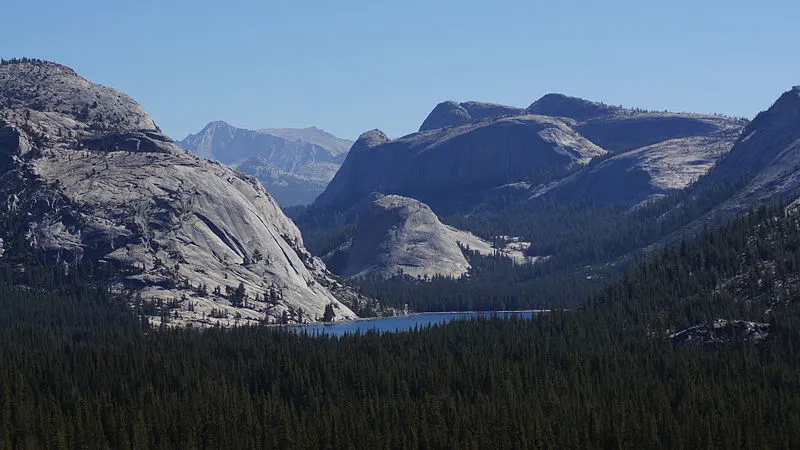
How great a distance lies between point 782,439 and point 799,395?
21.5 metres

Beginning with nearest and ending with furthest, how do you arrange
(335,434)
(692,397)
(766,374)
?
(335,434) → (692,397) → (766,374)

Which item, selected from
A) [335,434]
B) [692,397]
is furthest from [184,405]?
[692,397]

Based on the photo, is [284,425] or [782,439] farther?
[284,425]

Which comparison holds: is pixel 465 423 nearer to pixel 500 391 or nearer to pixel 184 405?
pixel 500 391

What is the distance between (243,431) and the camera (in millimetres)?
179875

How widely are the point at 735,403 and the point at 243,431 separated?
74398mm

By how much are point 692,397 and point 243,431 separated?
2712 inches

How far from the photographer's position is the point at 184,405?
622ft

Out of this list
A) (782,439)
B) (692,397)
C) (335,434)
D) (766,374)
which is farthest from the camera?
(766,374)

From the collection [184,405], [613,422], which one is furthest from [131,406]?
[613,422]

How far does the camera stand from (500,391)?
647ft

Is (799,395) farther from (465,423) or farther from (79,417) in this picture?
(79,417)

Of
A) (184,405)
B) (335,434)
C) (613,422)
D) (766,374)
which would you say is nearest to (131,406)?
(184,405)

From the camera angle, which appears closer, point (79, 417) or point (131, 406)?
point (79, 417)
